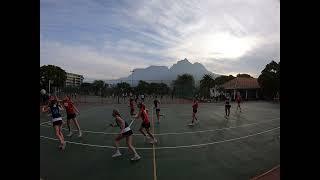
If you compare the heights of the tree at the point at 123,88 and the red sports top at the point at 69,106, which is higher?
the tree at the point at 123,88

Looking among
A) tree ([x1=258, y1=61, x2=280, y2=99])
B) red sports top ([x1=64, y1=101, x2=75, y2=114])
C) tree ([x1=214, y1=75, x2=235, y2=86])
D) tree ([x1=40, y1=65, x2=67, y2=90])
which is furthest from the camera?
tree ([x1=214, y1=75, x2=235, y2=86])

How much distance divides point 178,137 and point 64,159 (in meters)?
6.86

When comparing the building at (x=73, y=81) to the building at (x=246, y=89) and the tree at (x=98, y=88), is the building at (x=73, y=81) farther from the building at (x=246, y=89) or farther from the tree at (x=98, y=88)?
the building at (x=246, y=89)

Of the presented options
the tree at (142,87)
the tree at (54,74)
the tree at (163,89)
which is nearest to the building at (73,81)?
the tree at (54,74)

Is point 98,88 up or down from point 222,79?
down

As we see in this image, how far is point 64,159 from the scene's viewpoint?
461 inches

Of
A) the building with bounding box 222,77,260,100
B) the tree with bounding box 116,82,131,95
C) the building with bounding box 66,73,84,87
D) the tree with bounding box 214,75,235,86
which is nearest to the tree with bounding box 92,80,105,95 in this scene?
the tree with bounding box 116,82,131,95

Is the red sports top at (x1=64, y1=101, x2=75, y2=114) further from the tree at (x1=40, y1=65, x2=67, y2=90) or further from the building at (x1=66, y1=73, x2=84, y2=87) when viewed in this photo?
the building at (x1=66, y1=73, x2=84, y2=87)

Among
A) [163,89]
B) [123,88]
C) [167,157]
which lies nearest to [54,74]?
[123,88]

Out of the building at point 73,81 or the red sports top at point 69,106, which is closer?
the red sports top at point 69,106

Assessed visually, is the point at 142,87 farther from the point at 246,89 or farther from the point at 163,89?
the point at 246,89

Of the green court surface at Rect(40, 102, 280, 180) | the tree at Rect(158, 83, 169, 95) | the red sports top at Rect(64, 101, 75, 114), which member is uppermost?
the tree at Rect(158, 83, 169, 95)
